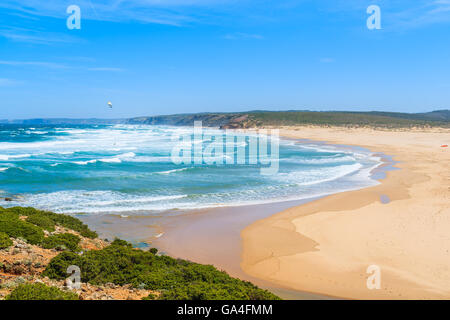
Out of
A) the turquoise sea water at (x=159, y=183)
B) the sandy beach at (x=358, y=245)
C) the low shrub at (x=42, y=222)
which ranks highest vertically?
the low shrub at (x=42, y=222)

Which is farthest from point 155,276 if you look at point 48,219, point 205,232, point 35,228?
point 205,232

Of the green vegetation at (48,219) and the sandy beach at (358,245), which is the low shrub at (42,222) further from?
the sandy beach at (358,245)

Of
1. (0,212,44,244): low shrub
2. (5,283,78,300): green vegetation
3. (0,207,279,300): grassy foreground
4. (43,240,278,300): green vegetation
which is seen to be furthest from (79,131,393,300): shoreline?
(5,283,78,300): green vegetation

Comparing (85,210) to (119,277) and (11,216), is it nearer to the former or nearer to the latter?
(11,216)

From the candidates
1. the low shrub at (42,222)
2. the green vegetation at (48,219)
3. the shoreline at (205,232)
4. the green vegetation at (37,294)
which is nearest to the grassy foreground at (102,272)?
the green vegetation at (37,294)

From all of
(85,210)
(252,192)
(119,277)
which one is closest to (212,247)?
(119,277)

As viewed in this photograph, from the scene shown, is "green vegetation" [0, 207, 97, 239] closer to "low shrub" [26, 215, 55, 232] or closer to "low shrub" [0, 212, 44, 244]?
"low shrub" [26, 215, 55, 232]

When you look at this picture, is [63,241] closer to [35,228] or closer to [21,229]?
[35,228]

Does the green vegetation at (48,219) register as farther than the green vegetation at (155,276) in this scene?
Yes
